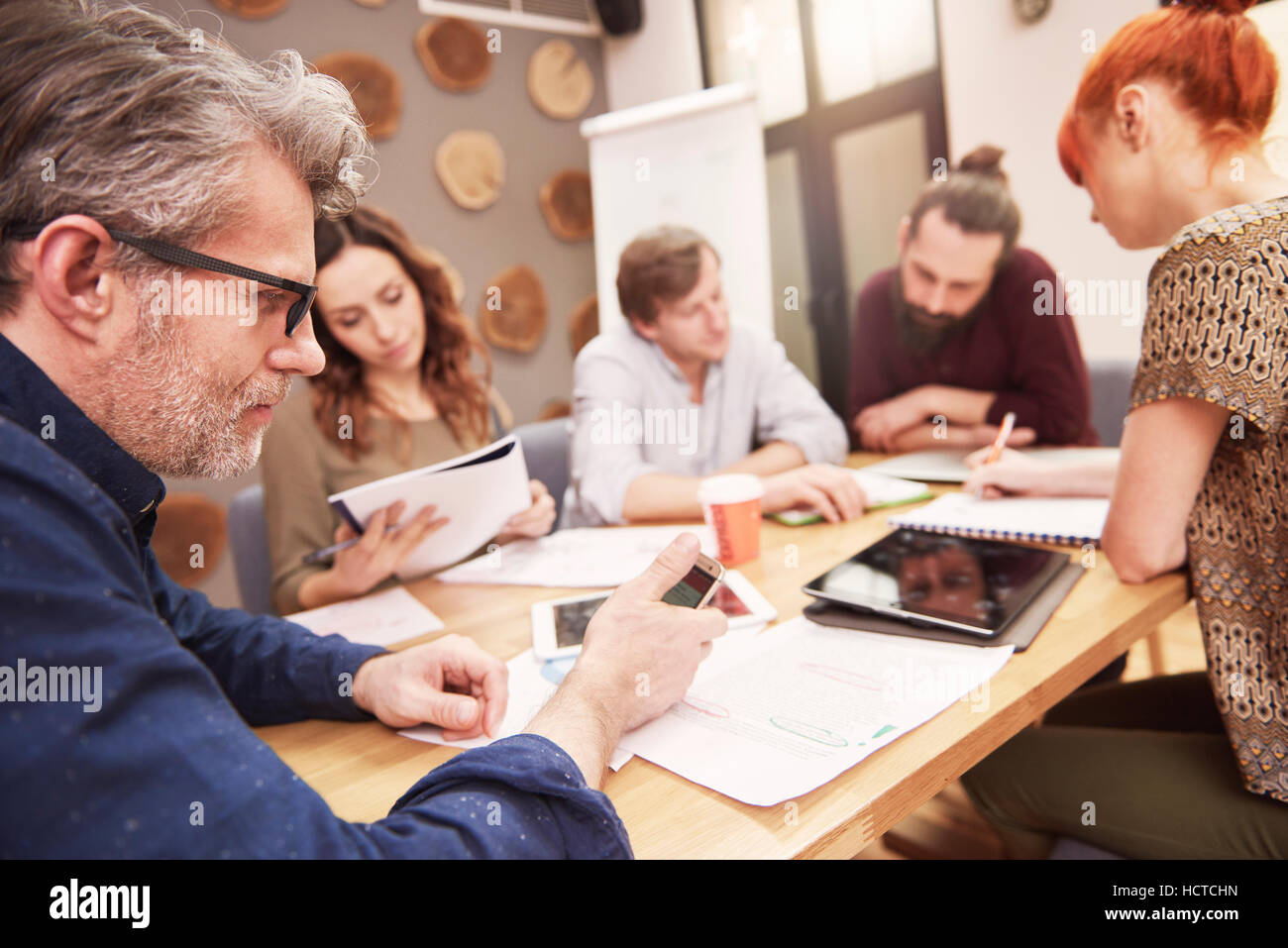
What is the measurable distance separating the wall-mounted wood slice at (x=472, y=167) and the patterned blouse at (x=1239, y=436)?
3380 mm

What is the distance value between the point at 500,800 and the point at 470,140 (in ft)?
12.3

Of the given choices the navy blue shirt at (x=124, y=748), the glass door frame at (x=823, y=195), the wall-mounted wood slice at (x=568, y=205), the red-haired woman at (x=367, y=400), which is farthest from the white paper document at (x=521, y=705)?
the wall-mounted wood slice at (x=568, y=205)

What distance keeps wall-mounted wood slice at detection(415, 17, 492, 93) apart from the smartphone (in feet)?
11.0

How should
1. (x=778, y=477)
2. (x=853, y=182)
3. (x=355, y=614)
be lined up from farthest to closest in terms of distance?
(x=853, y=182), (x=778, y=477), (x=355, y=614)

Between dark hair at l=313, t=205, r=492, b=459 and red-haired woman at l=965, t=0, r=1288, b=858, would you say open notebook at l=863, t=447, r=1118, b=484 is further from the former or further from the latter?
dark hair at l=313, t=205, r=492, b=459

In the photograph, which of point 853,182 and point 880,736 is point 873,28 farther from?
point 880,736

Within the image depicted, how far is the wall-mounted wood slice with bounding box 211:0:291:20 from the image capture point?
309cm

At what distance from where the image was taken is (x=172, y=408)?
59 cm

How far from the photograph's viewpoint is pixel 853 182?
348cm

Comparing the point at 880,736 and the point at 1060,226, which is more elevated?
the point at 1060,226

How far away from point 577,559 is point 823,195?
288cm

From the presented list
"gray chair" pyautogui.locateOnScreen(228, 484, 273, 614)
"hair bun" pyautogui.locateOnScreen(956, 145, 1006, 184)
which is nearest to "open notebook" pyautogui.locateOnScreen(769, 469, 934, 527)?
"gray chair" pyautogui.locateOnScreen(228, 484, 273, 614)

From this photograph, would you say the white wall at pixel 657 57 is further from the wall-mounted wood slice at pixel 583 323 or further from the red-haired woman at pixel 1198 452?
the red-haired woman at pixel 1198 452

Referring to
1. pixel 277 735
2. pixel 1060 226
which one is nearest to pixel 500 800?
pixel 277 735
